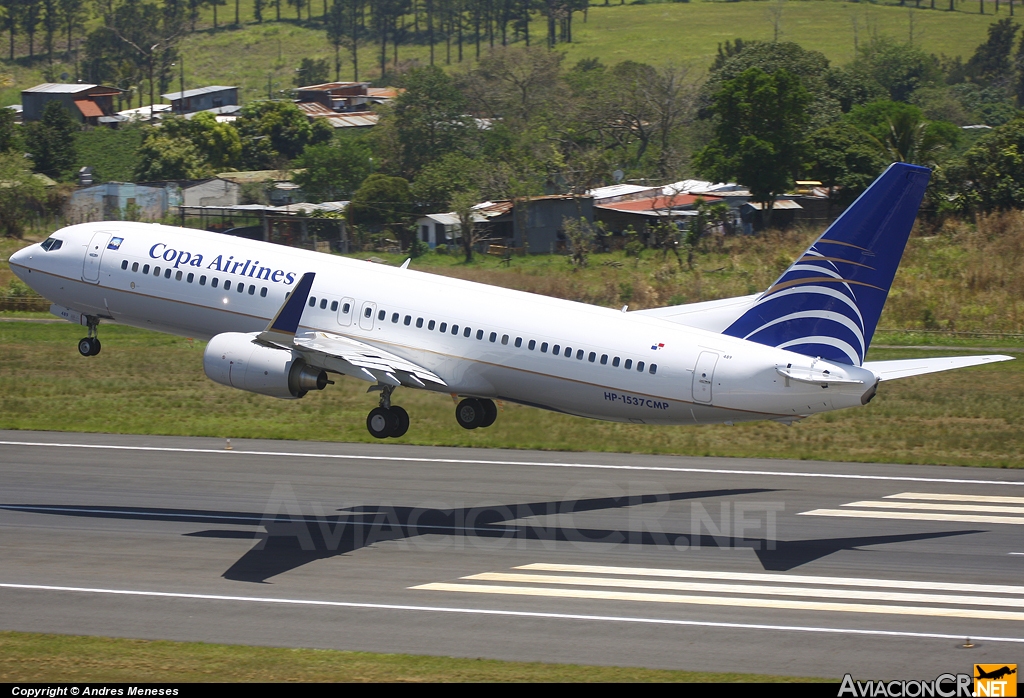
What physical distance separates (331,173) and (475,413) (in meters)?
94.9

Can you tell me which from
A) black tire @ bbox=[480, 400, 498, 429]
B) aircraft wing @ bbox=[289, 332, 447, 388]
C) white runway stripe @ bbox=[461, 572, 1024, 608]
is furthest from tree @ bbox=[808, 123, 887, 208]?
white runway stripe @ bbox=[461, 572, 1024, 608]

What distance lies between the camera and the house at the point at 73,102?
19338 centimetres

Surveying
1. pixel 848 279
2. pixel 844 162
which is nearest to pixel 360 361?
pixel 848 279

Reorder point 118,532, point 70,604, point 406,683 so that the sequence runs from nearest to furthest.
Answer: point 406,683 < point 70,604 < point 118,532

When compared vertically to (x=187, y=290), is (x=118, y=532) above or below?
below

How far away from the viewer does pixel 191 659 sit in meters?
26.1

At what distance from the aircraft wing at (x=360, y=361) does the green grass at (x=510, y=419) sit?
295 inches

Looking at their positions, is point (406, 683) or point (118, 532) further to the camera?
point (118, 532)

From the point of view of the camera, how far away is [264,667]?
25719mm

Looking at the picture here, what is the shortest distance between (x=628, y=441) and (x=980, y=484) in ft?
46.4

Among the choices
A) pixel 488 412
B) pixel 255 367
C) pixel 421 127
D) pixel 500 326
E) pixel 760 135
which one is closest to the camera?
pixel 255 367

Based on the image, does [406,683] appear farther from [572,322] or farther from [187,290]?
[187,290]

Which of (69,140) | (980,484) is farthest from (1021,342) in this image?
(69,140)

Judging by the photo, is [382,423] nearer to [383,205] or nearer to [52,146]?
[383,205]
